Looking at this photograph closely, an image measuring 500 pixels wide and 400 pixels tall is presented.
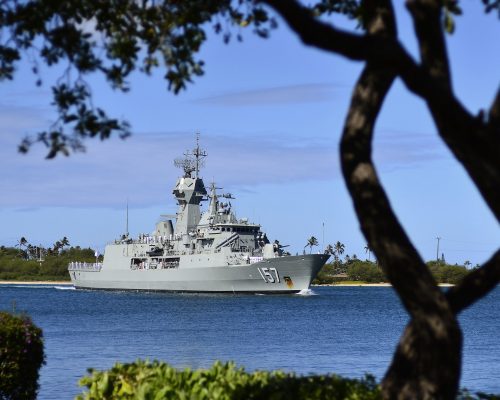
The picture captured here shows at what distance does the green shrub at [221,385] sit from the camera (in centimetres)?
824

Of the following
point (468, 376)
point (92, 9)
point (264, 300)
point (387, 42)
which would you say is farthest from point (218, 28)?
point (264, 300)

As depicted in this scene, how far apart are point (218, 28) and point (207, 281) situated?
266ft

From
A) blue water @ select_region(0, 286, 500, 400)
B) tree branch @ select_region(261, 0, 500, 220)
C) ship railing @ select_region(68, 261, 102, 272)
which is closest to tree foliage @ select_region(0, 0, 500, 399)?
tree branch @ select_region(261, 0, 500, 220)

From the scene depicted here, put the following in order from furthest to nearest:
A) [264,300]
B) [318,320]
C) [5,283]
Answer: [5,283] < [264,300] < [318,320]

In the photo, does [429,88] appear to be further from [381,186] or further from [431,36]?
[381,186]

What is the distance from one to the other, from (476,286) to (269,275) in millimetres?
77836

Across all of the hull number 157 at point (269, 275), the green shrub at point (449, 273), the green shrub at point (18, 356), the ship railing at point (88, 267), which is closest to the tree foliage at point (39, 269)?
the ship railing at point (88, 267)

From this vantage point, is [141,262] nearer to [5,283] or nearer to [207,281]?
[207,281]

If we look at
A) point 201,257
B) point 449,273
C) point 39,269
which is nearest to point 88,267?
point 201,257

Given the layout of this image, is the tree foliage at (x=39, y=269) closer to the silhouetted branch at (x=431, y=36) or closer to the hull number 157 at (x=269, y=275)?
the hull number 157 at (x=269, y=275)

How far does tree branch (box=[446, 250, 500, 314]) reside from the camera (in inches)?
315

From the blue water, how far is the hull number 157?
8311mm

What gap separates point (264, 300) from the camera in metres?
85.9

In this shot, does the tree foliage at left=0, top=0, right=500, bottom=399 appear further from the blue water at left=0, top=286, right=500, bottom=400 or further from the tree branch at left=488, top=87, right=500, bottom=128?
the blue water at left=0, top=286, right=500, bottom=400
